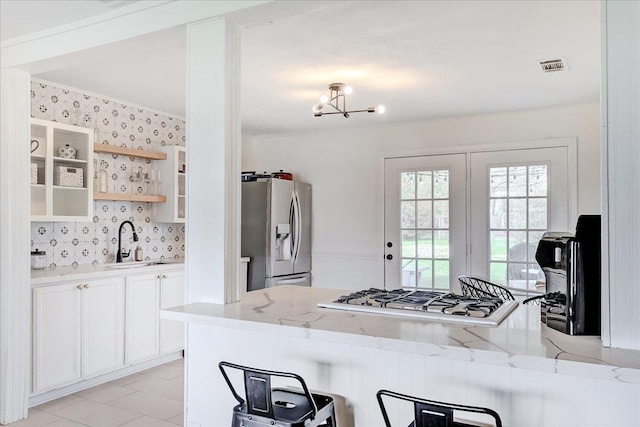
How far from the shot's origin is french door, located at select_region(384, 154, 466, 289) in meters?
4.83

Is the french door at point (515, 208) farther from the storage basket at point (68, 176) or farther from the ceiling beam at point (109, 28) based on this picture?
the storage basket at point (68, 176)

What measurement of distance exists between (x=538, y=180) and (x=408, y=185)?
127 cm

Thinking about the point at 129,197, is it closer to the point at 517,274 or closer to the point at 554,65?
the point at 554,65

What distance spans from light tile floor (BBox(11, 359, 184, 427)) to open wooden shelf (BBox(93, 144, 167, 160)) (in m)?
1.89

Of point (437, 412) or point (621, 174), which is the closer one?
point (437, 412)

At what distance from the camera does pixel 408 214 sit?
509cm

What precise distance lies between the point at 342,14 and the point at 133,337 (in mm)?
2922

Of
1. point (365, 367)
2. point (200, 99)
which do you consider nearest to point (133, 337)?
point (200, 99)

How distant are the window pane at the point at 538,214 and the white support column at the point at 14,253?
13.6 feet

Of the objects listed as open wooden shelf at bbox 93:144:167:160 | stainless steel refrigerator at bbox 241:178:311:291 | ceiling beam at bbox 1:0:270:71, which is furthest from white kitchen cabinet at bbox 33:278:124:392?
stainless steel refrigerator at bbox 241:178:311:291

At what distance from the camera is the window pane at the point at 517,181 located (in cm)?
455

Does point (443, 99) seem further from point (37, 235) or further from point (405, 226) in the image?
point (37, 235)

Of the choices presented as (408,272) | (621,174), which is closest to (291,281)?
(408,272)

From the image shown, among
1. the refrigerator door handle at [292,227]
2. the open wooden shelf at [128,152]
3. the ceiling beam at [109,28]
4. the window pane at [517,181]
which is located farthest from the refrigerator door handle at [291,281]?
the ceiling beam at [109,28]
